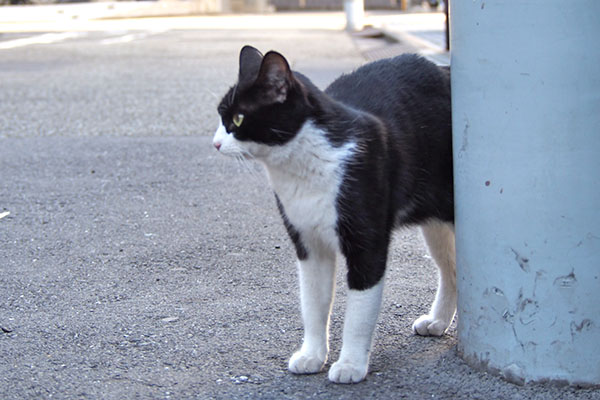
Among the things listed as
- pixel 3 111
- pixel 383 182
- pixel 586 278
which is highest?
pixel 383 182

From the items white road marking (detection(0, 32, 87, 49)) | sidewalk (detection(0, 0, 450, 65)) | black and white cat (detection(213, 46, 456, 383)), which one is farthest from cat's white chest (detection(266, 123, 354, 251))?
white road marking (detection(0, 32, 87, 49))

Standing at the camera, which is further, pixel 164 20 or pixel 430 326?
pixel 164 20

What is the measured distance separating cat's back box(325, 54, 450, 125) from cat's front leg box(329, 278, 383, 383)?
2.04ft

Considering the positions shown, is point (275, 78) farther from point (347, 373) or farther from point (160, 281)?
point (160, 281)

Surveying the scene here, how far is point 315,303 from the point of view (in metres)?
2.85

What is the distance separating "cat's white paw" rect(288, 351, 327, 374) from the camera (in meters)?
2.79

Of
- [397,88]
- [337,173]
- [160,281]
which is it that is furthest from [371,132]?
[160,281]

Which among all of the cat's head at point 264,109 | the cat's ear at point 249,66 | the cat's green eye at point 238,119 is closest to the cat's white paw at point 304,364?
the cat's head at point 264,109

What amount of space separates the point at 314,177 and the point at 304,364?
62cm

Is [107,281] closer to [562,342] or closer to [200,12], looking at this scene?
[562,342]

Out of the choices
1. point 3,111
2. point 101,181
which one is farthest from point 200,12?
point 101,181

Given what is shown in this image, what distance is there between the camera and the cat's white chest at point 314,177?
8.61ft

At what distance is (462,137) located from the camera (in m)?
2.63

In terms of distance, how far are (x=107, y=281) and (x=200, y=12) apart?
91.1 feet
